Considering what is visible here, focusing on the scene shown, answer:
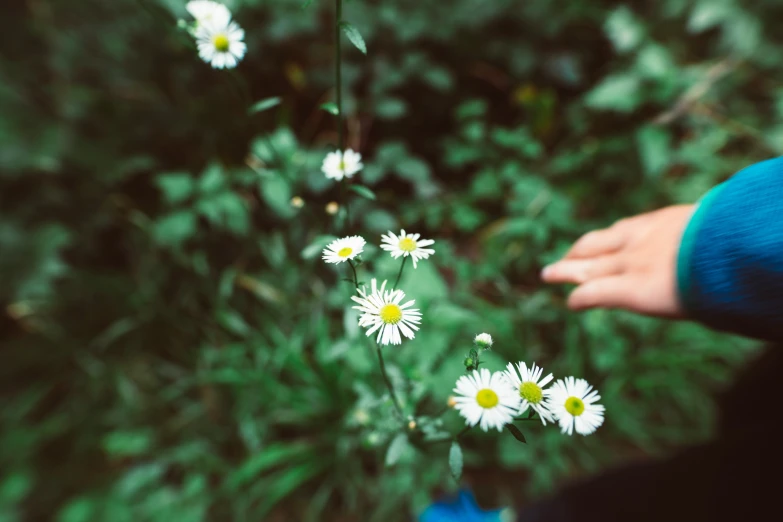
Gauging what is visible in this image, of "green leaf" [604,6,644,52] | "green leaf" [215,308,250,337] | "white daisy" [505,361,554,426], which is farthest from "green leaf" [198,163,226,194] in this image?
"green leaf" [604,6,644,52]

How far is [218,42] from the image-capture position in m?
0.59

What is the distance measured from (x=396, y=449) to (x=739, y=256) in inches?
17.6

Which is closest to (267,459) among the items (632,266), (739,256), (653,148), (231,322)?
(231,322)

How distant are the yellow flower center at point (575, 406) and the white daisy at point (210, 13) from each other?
1.92ft

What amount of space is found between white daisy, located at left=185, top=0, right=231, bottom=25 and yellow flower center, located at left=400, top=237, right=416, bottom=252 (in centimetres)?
36

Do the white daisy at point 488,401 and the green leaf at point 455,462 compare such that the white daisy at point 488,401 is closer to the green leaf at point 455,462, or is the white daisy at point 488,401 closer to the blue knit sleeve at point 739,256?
the green leaf at point 455,462

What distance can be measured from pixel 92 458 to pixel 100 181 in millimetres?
800

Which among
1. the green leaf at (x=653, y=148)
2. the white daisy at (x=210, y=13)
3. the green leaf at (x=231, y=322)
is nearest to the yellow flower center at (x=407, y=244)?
the white daisy at (x=210, y=13)

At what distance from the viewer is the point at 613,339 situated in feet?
4.03

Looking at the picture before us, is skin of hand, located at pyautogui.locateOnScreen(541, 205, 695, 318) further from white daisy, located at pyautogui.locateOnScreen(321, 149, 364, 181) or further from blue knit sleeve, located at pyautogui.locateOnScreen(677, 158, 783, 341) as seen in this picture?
white daisy, located at pyautogui.locateOnScreen(321, 149, 364, 181)

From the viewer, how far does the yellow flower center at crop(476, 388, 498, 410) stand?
41 cm

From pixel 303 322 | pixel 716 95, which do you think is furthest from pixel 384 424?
pixel 716 95

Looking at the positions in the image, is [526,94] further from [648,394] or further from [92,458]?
[92,458]

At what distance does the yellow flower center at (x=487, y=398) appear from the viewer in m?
0.41
